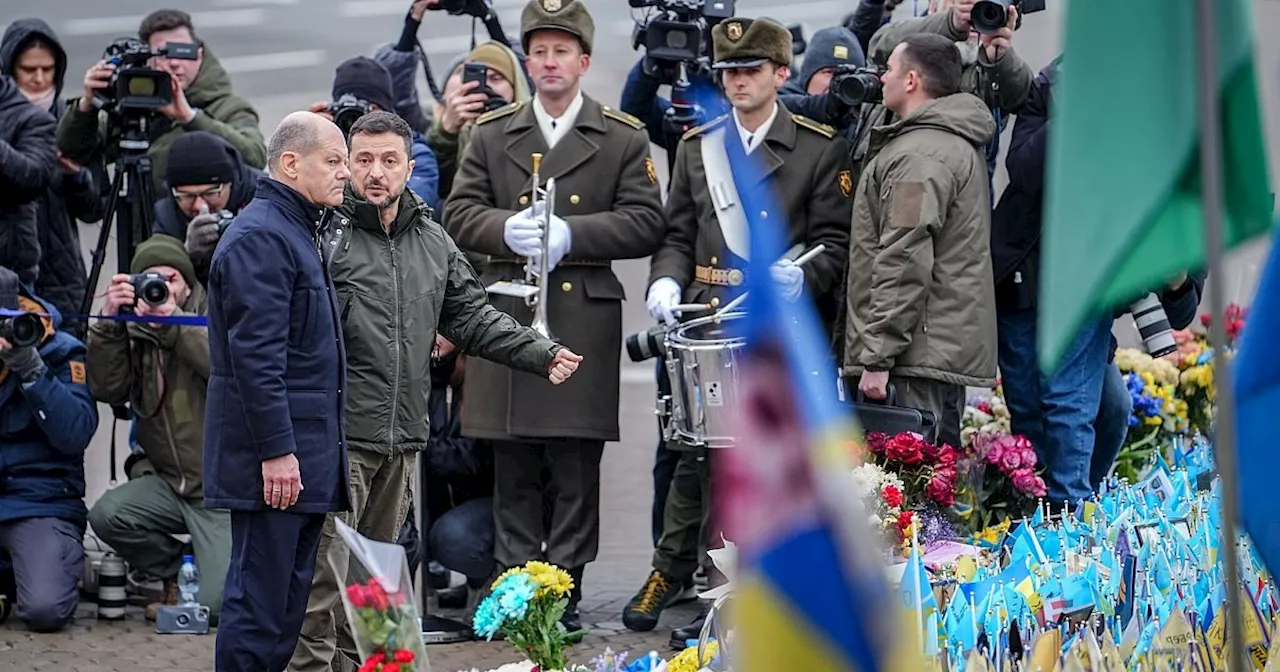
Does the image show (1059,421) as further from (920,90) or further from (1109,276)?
(1109,276)

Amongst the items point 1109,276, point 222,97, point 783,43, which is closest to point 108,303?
point 222,97

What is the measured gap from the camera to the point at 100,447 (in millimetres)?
10539

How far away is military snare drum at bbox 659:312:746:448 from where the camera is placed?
20.8 ft

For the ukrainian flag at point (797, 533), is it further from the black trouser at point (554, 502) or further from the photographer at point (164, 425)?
the photographer at point (164, 425)

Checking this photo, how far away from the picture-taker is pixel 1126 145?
2602 millimetres

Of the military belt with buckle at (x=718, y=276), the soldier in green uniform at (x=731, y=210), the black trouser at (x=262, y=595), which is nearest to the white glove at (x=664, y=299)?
the soldier in green uniform at (x=731, y=210)

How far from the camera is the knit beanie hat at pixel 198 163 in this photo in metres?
7.52

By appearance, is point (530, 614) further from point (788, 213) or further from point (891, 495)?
point (788, 213)

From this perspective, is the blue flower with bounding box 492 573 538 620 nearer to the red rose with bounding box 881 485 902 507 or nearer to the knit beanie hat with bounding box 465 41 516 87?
the red rose with bounding box 881 485 902 507

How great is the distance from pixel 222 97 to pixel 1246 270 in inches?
202

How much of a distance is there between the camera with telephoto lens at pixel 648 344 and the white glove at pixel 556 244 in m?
0.41

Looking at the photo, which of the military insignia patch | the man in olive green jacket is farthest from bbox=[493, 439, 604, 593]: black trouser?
the military insignia patch

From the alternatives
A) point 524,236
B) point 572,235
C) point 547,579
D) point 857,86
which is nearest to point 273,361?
point 547,579

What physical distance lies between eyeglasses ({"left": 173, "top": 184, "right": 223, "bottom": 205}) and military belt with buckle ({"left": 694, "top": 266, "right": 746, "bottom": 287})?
6.28ft
